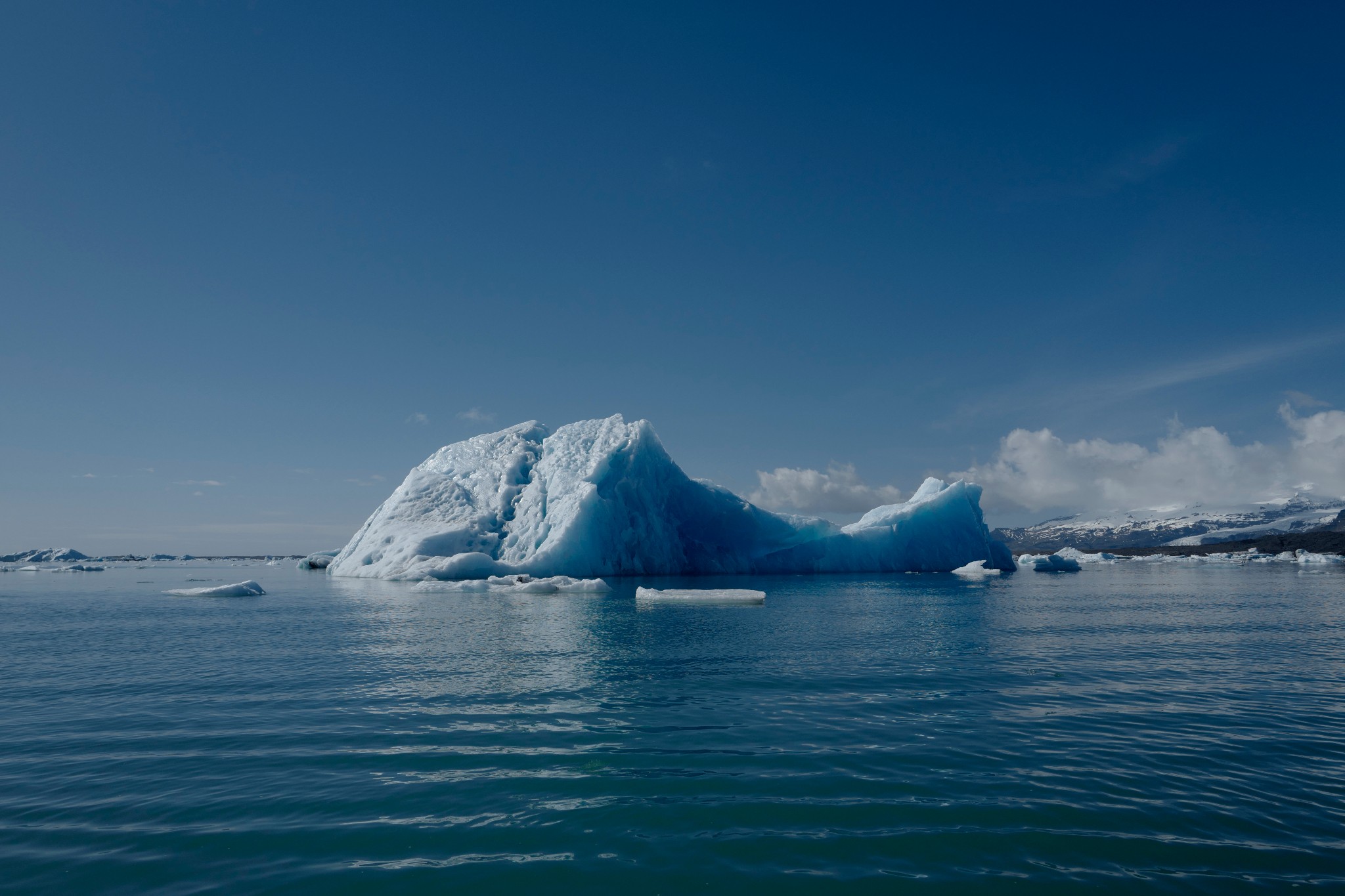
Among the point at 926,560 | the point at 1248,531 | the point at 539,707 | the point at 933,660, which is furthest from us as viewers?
the point at 1248,531

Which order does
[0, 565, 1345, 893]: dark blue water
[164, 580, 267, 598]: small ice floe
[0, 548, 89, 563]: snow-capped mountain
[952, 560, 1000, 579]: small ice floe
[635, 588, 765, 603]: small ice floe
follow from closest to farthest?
[0, 565, 1345, 893]: dark blue water
[635, 588, 765, 603]: small ice floe
[164, 580, 267, 598]: small ice floe
[952, 560, 1000, 579]: small ice floe
[0, 548, 89, 563]: snow-capped mountain

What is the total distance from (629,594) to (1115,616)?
1944cm

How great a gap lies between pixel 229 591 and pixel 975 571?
46164mm

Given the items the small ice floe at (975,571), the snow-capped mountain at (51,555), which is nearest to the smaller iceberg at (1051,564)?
the small ice floe at (975,571)

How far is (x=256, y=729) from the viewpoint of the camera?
866cm

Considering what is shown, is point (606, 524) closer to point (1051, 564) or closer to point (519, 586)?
point (519, 586)

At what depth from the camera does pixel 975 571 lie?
156 feet

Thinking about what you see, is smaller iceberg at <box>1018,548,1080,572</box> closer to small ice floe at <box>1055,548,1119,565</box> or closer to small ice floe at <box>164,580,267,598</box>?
small ice floe at <box>1055,548,1119,565</box>

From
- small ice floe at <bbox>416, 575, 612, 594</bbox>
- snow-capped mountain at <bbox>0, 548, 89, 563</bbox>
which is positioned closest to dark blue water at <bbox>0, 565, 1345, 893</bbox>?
small ice floe at <bbox>416, 575, 612, 594</bbox>

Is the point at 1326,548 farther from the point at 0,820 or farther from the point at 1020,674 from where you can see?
the point at 0,820

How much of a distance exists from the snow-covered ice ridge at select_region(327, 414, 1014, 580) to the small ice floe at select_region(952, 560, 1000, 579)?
2.48 metres

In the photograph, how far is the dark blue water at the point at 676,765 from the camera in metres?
4.90

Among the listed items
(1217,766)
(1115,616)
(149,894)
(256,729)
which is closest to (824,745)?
(1217,766)

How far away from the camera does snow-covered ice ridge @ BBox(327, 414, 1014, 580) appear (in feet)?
131
